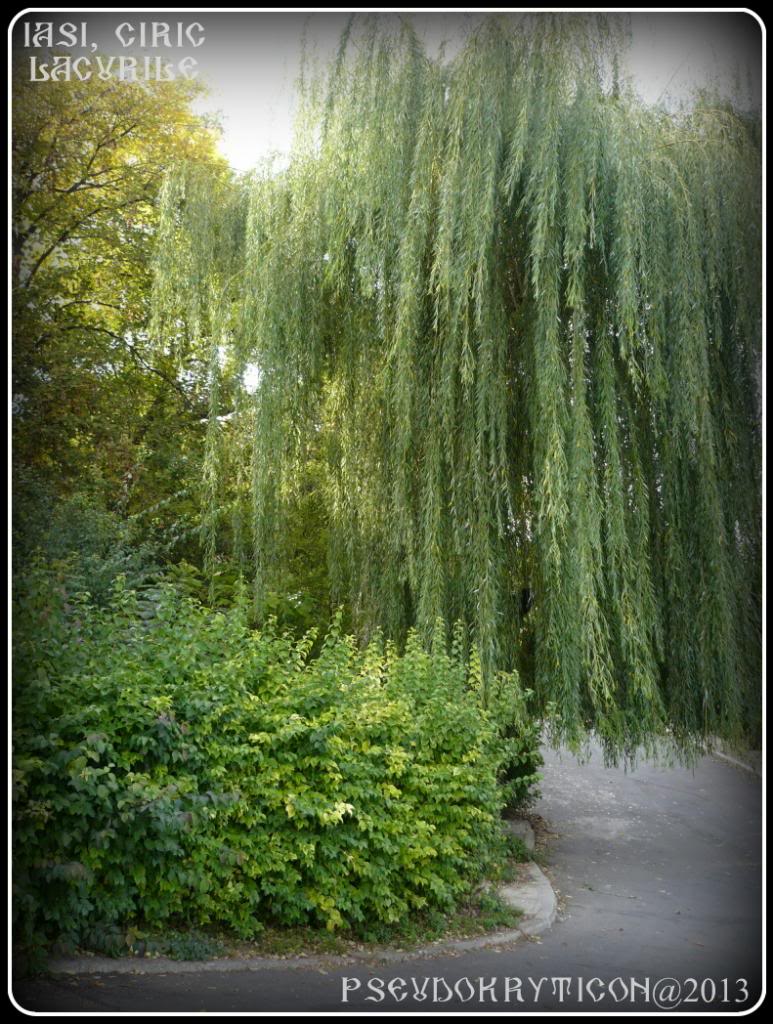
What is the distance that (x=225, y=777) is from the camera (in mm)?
4676

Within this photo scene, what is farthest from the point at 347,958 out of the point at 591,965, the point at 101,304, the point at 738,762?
the point at 101,304

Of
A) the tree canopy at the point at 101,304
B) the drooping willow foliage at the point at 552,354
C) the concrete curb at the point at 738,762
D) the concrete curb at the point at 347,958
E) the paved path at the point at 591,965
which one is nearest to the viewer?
the paved path at the point at 591,965

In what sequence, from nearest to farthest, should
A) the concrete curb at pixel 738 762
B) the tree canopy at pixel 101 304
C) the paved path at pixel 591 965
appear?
the paved path at pixel 591 965, the concrete curb at pixel 738 762, the tree canopy at pixel 101 304

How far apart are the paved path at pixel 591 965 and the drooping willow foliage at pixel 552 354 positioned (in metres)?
1.13

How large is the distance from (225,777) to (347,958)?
1071 mm

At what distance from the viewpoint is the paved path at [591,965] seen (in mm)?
4039

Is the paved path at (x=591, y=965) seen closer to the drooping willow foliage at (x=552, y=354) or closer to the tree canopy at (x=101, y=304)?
the drooping willow foliage at (x=552, y=354)

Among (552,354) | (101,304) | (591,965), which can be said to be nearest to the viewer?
(591,965)

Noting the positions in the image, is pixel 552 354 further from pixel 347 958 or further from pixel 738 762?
pixel 738 762

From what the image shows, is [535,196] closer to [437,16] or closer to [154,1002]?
[437,16]

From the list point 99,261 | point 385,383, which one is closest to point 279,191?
point 385,383

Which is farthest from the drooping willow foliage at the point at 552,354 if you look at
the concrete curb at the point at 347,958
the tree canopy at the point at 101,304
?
the tree canopy at the point at 101,304

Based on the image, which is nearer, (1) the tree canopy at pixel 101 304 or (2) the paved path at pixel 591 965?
(2) the paved path at pixel 591 965

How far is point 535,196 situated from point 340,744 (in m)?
3.66
